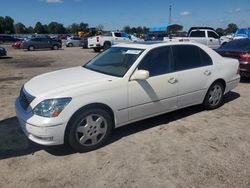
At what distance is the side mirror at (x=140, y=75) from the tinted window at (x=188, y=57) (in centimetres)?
101

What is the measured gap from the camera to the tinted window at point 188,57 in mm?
5555

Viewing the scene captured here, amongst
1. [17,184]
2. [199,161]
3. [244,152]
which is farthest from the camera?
[244,152]

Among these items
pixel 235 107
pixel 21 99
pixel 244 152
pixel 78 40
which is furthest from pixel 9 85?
pixel 78 40

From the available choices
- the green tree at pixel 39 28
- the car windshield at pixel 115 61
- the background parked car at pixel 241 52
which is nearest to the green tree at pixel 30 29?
the green tree at pixel 39 28

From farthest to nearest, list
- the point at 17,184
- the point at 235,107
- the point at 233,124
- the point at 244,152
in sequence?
the point at 235,107 < the point at 233,124 < the point at 244,152 < the point at 17,184

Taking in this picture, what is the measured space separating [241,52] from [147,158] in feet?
21.2

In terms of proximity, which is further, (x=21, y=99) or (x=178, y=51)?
(x=178, y=51)

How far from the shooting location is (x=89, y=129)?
4.39 m

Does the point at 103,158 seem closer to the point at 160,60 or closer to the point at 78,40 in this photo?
the point at 160,60

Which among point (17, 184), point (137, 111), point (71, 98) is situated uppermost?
point (71, 98)

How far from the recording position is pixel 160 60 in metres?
5.29

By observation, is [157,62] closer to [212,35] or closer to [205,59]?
[205,59]

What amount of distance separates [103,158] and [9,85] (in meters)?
6.36

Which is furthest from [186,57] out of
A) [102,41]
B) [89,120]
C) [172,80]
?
[102,41]
